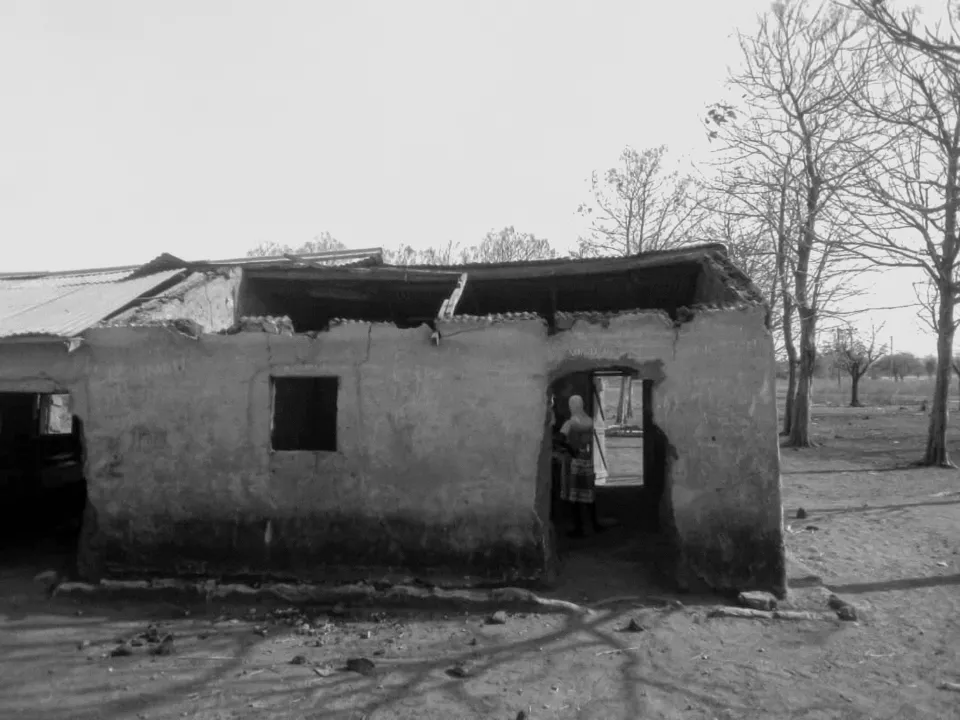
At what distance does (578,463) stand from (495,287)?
2.13m

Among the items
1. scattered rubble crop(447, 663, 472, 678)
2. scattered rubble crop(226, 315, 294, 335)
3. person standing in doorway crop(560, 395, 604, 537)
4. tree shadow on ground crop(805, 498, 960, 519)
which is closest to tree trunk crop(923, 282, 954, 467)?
tree shadow on ground crop(805, 498, 960, 519)

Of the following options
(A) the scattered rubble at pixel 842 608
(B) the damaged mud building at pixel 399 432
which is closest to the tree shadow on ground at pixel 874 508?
(A) the scattered rubble at pixel 842 608

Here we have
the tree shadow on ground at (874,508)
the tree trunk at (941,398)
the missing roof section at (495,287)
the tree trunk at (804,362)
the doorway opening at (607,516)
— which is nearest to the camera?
the doorway opening at (607,516)

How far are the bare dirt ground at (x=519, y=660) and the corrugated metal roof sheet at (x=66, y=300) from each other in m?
2.44

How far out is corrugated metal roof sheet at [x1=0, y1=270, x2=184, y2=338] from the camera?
7344 mm

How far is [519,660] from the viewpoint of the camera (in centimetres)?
555

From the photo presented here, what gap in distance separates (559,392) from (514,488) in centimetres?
634

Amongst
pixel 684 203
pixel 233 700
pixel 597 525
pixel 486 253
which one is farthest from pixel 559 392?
pixel 486 253

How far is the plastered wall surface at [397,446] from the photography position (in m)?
6.67

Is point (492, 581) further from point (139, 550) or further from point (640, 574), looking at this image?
point (139, 550)

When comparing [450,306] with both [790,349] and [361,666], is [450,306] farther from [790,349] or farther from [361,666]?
[790,349]

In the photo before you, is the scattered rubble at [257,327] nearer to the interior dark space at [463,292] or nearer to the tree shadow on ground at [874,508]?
the interior dark space at [463,292]

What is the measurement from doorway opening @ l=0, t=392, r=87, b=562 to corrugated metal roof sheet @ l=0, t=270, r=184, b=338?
1.39 meters

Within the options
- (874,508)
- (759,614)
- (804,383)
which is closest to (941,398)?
(804,383)
